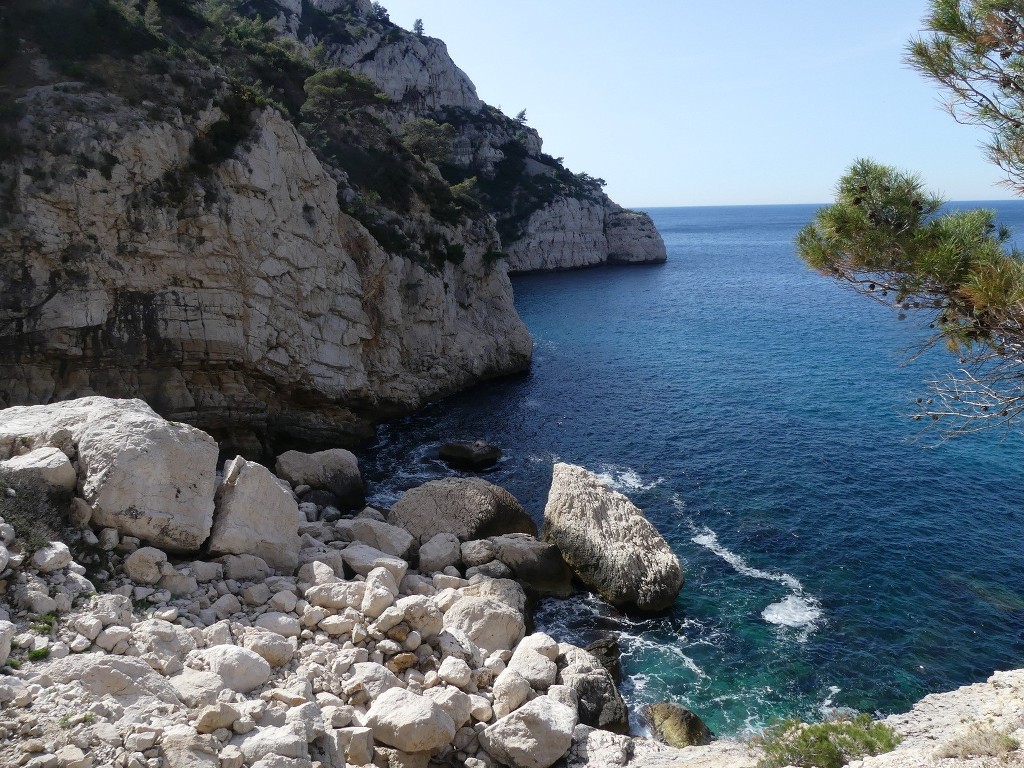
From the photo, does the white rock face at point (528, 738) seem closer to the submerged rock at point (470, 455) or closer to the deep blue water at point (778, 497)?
the deep blue water at point (778, 497)

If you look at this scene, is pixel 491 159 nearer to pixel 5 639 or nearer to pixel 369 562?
pixel 369 562

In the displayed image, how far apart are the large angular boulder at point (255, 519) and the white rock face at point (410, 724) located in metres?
6.30

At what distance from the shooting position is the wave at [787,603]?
20.6 m

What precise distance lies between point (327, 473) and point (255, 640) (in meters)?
13.8

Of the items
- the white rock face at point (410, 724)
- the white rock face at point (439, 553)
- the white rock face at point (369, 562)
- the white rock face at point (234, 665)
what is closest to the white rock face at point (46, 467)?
the white rock face at point (234, 665)

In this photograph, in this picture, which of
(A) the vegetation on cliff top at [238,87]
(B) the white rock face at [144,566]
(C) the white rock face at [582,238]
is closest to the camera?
(B) the white rock face at [144,566]

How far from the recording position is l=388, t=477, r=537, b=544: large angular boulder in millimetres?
24312

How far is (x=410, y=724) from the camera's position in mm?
12805

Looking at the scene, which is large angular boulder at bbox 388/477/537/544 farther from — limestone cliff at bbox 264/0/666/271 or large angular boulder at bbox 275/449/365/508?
limestone cliff at bbox 264/0/666/271

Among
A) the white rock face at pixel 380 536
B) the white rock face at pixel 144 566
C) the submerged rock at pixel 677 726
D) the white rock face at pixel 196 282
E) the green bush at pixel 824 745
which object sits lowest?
the submerged rock at pixel 677 726

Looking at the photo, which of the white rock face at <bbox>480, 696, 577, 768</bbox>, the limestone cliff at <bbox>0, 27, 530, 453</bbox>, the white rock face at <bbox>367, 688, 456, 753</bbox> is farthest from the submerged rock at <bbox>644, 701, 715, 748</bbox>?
the limestone cliff at <bbox>0, 27, 530, 453</bbox>

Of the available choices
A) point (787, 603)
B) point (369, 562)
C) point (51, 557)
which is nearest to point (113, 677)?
point (51, 557)

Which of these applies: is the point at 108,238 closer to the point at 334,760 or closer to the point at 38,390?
the point at 38,390

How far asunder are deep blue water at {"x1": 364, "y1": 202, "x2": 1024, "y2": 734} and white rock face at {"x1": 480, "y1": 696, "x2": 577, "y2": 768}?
4432mm
